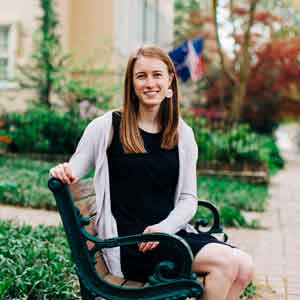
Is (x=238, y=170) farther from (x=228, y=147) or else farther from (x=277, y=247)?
(x=277, y=247)

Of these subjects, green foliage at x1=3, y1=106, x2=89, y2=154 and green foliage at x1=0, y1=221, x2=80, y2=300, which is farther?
green foliage at x1=3, y1=106, x2=89, y2=154

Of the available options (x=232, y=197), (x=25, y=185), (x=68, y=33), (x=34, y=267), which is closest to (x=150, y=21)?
(x=68, y=33)

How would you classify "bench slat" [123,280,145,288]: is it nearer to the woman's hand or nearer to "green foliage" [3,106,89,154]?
the woman's hand

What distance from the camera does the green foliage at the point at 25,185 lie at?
8508 mm

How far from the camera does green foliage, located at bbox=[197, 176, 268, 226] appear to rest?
8109 mm

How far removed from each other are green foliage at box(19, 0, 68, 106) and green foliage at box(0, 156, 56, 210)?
3.50 meters

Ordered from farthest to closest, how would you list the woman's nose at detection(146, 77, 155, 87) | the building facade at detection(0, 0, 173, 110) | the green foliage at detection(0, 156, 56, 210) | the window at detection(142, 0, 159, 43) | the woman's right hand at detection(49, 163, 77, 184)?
the window at detection(142, 0, 159, 43)
the building facade at detection(0, 0, 173, 110)
the green foliage at detection(0, 156, 56, 210)
the woman's nose at detection(146, 77, 155, 87)
the woman's right hand at detection(49, 163, 77, 184)

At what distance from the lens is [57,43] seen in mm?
15719

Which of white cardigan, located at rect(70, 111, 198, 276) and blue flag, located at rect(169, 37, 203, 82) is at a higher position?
blue flag, located at rect(169, 37, 203, 82)

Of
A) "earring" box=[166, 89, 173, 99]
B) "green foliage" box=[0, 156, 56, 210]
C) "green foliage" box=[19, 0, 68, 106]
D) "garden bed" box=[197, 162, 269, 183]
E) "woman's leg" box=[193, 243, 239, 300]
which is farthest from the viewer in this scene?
"green foliage" box=[19, 0, 68, 106]

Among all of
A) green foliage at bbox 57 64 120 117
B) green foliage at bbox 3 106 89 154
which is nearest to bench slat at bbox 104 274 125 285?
green foliage at bbox 3 106 89 154

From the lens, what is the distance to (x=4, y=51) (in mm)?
18016

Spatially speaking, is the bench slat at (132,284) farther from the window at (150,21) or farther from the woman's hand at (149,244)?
the window at (150,21)

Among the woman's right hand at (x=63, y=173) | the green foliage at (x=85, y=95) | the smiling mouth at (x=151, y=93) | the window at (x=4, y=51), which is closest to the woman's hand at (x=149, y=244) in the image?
the woman's right hand at (x=63, y=173)
